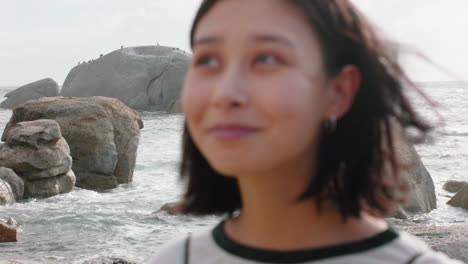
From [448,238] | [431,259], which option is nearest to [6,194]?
[448,238]

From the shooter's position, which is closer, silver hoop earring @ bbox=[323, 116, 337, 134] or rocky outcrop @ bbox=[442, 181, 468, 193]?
silver hoop earring @ bbox=[323, 116, 337, 134]

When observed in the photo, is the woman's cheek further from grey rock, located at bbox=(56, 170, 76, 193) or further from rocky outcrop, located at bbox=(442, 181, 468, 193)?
rocky outcrop, located at bbox=(442, 181, 468, 193)

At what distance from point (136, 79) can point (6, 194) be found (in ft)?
66.5

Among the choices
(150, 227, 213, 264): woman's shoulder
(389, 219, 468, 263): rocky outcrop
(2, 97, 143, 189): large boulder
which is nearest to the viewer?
(150, 227, 213, 264): woman's shoulder

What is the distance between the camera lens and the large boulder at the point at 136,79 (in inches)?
1139

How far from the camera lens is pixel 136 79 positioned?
1156 inches

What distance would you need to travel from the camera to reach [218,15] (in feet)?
4.29

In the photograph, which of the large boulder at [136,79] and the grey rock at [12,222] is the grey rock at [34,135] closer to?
the grey rock at [12,222]

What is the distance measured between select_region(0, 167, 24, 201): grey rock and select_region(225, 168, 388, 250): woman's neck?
900 centimetres

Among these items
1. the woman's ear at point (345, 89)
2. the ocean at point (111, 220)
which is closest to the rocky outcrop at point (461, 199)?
the ocean at point (111, 220)

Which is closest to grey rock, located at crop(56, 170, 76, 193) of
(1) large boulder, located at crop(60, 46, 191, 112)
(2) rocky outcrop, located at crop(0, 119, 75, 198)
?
(2) rocky outcrop, located at crop(0, 119, 75, 198)

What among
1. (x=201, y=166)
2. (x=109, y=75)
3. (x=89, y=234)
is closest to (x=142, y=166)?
(x=89, y=234)

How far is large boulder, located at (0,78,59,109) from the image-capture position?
32.9 meters

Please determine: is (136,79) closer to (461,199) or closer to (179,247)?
(461,199)
